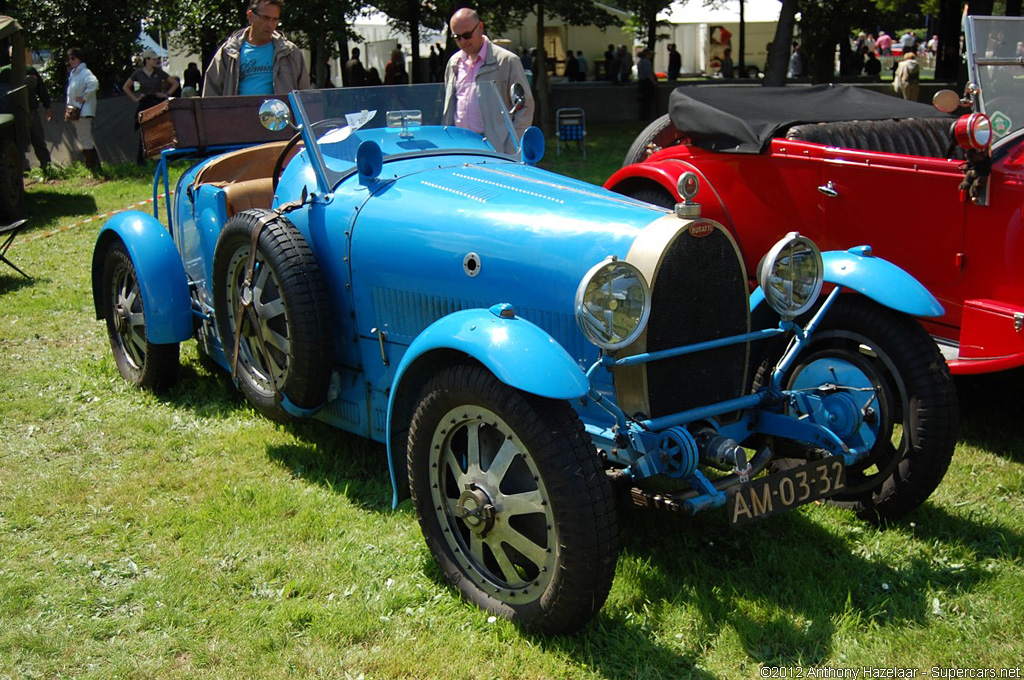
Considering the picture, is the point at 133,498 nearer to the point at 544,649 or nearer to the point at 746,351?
the point at 544,649

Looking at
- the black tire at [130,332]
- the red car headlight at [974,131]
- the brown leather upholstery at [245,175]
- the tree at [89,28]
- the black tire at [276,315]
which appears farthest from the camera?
the tree at [89,28]

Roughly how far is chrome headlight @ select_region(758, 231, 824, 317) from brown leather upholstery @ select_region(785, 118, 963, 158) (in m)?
2.34

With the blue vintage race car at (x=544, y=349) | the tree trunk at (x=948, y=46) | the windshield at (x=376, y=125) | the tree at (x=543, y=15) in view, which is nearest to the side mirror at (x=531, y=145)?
the blue vintage race car at (x=544, y=349)

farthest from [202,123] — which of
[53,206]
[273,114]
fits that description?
[53,206]

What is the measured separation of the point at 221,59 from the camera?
20.3 ft

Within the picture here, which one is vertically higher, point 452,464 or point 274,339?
point 274,339

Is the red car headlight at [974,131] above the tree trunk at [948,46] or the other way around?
the other way around

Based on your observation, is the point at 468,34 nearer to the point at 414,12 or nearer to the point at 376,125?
the point at 376,125

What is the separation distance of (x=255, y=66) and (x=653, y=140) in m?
2.91

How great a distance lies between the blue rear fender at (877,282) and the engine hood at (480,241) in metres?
0.79

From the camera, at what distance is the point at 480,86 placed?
503cm

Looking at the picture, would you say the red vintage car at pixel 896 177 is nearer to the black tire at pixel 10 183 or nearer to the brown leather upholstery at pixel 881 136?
the brown leather upholstery at pixel 881 136

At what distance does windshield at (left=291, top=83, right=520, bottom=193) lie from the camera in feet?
14.5

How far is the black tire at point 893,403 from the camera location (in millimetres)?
3537
